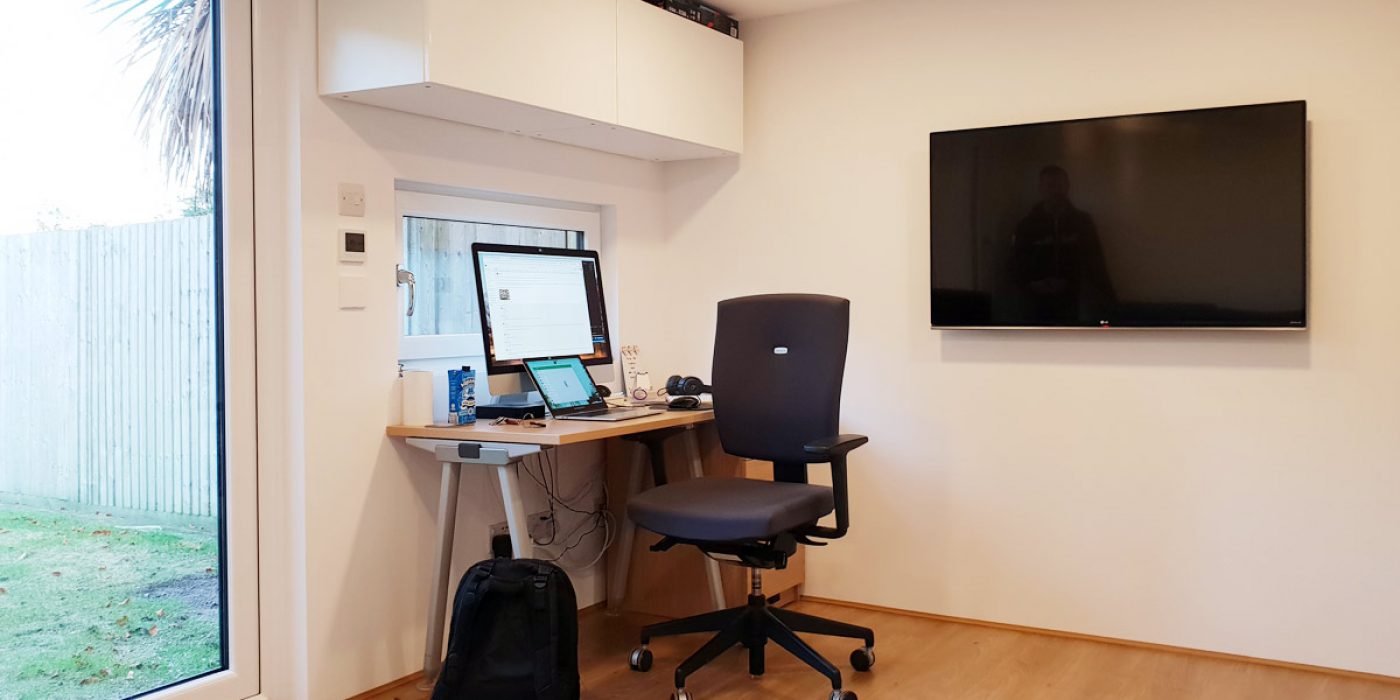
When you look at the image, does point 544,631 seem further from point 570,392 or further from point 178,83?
point 178,83

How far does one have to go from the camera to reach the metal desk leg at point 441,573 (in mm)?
3258

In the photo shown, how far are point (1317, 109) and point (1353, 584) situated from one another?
146cm

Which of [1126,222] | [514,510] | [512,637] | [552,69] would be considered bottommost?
[512,637]

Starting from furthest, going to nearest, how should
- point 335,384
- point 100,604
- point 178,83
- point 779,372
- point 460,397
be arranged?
1. point 779,372
2. point 460,397
3. point 335,384
4. point 178,83
5. point 100,604

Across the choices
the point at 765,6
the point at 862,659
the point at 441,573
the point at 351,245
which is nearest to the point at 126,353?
the point at 351,245

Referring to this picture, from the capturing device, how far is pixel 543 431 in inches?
122

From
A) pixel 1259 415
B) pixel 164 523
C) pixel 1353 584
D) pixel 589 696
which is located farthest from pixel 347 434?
pixel 1353 584

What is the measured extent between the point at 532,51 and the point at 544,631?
1651mm

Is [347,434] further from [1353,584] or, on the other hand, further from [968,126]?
[1353,584]

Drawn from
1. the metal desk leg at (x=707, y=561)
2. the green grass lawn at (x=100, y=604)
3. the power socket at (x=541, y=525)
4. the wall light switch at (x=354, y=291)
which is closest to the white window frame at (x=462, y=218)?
the wall light switch at (x=354, y=291)

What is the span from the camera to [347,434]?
316 cm

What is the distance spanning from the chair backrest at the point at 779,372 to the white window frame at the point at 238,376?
1.39 metres

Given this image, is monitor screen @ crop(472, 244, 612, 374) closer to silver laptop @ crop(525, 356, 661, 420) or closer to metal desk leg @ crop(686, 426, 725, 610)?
silver laptop @ crop(525, 356, 661, 420)

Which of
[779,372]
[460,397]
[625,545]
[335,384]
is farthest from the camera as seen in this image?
[625,545]
